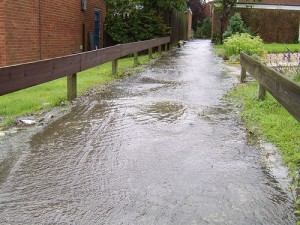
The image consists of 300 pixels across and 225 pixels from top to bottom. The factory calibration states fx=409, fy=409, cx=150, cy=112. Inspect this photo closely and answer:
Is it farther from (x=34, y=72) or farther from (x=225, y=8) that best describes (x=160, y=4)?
(x=34, y=72)

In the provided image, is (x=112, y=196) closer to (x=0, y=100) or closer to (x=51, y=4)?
(x=0, y=100)

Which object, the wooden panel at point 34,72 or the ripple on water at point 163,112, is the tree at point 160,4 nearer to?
the wooden panel at point 34,72

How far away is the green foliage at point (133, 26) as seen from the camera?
21375mm

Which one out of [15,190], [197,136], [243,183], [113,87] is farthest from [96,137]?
[113,87]

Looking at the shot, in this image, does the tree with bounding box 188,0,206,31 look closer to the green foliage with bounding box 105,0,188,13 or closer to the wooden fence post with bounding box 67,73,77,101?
the green foliage with bounding box 105,0,188,13

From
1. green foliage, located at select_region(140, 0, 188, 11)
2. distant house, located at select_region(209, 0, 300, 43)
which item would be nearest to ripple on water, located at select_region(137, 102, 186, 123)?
green foliage, located at select_region(140, 0, 188, 11)

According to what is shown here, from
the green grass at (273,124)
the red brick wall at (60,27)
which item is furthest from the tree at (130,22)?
the green grass at (273,124)

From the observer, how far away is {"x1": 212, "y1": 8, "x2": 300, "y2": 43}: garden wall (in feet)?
106

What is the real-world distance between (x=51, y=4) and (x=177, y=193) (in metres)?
11.7

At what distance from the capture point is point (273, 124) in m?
5.85

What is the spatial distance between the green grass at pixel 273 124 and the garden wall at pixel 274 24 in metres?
25.8

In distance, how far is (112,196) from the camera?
3.62 m

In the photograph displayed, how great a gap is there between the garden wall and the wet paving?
2721 centimetres

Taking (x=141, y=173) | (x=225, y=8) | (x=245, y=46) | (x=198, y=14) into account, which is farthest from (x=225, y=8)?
(x=198, y=14)
